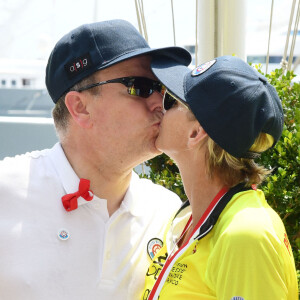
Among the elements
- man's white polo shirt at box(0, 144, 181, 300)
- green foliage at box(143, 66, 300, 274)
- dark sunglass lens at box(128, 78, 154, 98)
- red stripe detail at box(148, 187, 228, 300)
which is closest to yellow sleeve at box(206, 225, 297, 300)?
red stripe detail at box(148, 187, 228, 300)

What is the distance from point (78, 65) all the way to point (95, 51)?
0.09 meters

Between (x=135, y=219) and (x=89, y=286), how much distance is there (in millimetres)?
373

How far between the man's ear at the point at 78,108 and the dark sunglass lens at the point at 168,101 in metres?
0.37

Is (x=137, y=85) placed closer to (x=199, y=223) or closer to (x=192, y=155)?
(x=192, y=155)

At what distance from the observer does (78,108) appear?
7.88ft

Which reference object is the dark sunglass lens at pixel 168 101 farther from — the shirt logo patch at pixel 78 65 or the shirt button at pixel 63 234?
the shirt button at pixel 63 234

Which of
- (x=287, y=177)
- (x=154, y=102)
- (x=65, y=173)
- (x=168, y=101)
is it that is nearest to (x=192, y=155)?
(x=168, y=101)

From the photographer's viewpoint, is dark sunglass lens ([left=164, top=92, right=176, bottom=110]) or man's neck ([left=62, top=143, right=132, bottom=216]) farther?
man's neck ([left=62, top=143, right=132, bottom=216])

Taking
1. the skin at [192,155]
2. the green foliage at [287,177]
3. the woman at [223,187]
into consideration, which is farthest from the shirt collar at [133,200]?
the green foliage at [287,177]

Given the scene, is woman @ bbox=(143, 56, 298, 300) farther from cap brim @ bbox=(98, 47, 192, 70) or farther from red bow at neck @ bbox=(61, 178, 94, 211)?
red bow at neck @ bbox=(61, 178, 94, 211)

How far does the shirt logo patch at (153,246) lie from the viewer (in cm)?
234

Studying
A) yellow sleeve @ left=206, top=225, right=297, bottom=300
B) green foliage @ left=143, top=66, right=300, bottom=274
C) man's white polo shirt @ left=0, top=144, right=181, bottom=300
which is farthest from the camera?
green foliage @ left=143, top=66, right=300, bottom=274

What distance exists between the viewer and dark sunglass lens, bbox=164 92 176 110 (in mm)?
2131

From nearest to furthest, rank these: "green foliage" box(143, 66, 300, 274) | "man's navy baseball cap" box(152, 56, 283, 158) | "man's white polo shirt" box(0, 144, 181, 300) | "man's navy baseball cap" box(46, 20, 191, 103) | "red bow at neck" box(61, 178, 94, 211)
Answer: "man's navy baseball cap" box(152, 56, 283, 158), "man's white polo shirt" box(0, 144, 181, 300), "red bow at neck" box(61, 178, 94, 211), "man's navy baseball cap" box(46, 20, 191, 103), "green foliage" box(143, 66, 300, 274)
